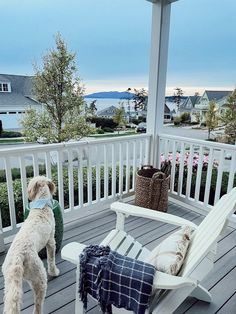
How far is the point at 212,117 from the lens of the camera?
118 inches

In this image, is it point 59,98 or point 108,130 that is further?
point 59,98

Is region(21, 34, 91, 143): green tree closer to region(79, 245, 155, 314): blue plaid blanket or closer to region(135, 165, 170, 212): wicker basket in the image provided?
region(135, 165, 170, 212): wicker basket

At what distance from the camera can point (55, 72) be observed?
3.90 metres

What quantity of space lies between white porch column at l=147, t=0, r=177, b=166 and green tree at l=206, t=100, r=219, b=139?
626mm

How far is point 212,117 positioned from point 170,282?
7.77 feet

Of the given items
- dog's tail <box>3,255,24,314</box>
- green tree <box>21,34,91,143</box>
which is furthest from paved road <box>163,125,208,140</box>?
dog's tail <box>3,255,24,314</box>

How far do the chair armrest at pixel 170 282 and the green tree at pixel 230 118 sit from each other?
2.24 metres

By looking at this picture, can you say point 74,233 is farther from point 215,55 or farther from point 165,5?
point 165,5

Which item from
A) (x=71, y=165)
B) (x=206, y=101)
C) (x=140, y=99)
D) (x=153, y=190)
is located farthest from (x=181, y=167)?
(x=71, y=165)

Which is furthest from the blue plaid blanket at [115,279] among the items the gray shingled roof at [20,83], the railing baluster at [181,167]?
the railing baluster at [181,167]

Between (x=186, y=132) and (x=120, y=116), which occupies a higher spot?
(x=120, y=116)

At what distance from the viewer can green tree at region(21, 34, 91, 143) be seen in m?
3.62

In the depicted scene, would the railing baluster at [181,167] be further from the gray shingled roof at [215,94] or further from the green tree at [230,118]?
the gray shingled roof at [215,94]

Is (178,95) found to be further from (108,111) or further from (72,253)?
(72,253)
